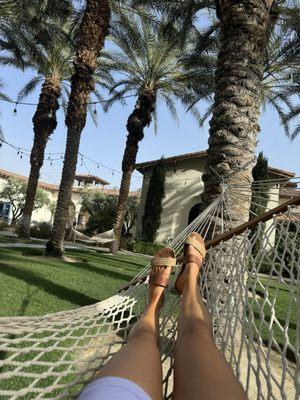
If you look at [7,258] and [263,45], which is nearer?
[263,45]

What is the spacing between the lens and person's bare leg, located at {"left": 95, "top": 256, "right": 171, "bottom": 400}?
118 centimetres

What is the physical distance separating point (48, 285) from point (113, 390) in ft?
15.9

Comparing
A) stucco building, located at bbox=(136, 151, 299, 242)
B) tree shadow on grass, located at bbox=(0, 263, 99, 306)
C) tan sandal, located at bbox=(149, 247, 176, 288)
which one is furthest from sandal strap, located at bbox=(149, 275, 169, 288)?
stucco building, located at bbox=(136, 151, 299, 242)

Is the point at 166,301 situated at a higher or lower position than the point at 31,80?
lower

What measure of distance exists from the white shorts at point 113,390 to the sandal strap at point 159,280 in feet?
3.48

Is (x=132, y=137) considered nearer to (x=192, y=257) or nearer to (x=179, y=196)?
(x=179, y=196)

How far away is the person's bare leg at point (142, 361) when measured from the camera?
1177 mm

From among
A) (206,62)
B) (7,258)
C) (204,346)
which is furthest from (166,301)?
(206,62)

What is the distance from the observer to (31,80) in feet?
58.0

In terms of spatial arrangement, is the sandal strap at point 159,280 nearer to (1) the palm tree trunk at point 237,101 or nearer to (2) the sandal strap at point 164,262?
(2) the sandal strap at point 164,262

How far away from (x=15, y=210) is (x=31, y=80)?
11.7 meters

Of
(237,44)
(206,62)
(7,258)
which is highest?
(206,62)

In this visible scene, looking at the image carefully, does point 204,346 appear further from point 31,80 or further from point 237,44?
point 31,80

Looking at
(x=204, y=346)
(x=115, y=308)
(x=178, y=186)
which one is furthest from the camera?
(x=178, y=186)
